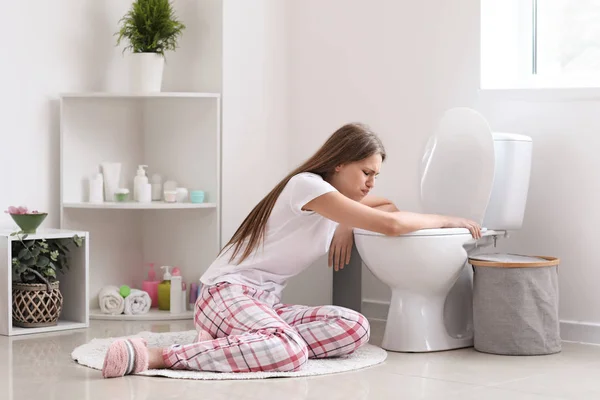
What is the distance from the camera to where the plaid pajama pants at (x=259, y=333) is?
8.03 ft

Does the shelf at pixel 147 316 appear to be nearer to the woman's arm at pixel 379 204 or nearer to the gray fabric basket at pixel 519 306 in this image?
the woman's arm at pixel 379 204

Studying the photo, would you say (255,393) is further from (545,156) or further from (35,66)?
(35,66)

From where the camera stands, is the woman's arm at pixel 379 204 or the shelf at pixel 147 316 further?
the shelf at pixel 147 316

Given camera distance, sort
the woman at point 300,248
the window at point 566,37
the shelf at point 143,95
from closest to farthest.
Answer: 1. the woman at point 300,248
2. the window at point 566,37
3. the shelf at point 143,95

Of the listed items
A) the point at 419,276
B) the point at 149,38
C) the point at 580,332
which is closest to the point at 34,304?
the point at 149,38

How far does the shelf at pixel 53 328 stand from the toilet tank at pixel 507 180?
149 centimetres

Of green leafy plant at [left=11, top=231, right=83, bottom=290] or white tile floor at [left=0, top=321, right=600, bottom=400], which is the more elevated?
green leafy plant at [left=11, top=231, right=83, bottom=290]

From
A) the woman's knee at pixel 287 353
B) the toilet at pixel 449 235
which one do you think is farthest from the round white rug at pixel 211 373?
the toilet at pixel 449 235

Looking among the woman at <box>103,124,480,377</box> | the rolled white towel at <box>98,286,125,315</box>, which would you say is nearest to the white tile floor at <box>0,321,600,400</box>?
the woman at <box>103,124,480,377</box>

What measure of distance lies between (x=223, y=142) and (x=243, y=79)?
278 millimetres

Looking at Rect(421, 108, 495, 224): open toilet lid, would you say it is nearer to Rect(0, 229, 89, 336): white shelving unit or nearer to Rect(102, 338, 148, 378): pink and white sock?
Rect(102, 338, 148, 378): pink and white sock

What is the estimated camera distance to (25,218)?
10.5 feet

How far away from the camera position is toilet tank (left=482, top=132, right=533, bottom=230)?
304 cm

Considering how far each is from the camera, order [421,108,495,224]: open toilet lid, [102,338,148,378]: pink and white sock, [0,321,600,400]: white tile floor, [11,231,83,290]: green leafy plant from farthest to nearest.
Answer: [11,231,83,290]: green leafy plant
[421,108,495,224]: open toilet lid
[102,338,148,378]: pink and white sock
[0,321,600,400]: white tile floor
